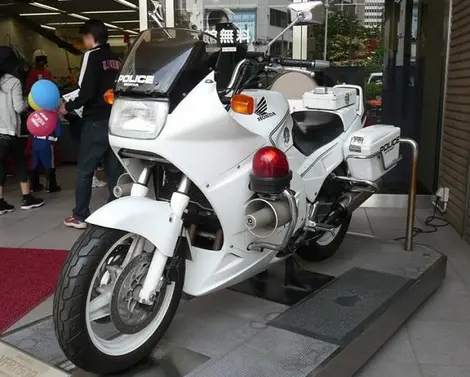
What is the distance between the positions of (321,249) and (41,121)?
2471 mm

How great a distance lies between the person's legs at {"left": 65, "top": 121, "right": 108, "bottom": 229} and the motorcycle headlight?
212 centimetres

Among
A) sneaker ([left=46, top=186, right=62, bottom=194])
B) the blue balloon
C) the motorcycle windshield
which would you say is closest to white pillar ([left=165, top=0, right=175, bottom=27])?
the blue balloon

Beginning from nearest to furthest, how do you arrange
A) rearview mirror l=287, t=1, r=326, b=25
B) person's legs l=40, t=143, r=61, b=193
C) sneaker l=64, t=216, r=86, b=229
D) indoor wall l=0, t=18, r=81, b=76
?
rearview mirror l=287, t=1, r=326, b=25, sneaker l=64, t=216, r=86, b=229, person's legs l=40, t=143, r=61, b=193, indoor wall l=0, t=18, r=81, b=76

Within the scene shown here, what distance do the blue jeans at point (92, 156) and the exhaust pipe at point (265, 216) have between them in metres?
2.14

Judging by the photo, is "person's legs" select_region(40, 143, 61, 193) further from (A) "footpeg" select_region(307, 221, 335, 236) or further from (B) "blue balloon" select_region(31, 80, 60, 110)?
(A) "footpeg" select_region(307, 221, 335, 236)

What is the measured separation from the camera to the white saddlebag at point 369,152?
3.15 metres

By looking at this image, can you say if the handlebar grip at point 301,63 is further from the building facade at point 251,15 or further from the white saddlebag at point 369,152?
the building facade at point 251,15

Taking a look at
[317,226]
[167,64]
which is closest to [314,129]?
[317,226]

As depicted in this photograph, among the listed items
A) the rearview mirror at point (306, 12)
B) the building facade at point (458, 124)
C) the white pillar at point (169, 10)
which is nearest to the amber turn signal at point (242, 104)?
the rearview mirror at point (306, 12)

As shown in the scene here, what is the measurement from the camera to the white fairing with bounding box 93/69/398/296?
7.04 ft

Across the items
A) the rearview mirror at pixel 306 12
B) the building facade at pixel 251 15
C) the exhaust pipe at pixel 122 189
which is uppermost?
the building facade at pixel 251 15

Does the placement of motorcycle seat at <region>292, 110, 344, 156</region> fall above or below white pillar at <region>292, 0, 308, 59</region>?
below

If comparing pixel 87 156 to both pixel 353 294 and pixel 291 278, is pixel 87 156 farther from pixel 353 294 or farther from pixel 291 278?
pixel 353 294

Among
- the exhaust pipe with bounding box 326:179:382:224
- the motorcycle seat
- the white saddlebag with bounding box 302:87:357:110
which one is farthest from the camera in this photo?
the white saddlebag with bounding box 302:87:357:110
